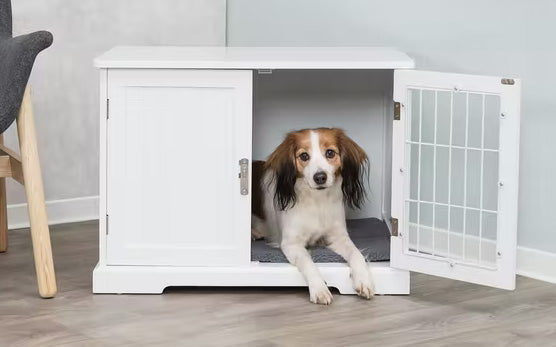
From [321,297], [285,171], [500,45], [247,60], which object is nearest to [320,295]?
[321,297]

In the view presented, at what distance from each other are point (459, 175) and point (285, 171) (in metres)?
0.60

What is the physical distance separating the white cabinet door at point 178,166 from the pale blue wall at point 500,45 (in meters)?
0.76

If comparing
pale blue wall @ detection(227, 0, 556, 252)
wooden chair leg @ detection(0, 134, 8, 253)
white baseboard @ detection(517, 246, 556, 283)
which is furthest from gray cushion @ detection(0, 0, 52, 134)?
white baseboard @ detection(517, 246, 556, 283)

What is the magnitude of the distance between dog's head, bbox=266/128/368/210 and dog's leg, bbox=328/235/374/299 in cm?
12

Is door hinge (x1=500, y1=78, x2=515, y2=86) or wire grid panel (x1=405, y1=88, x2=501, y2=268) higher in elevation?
door hinge (x1=500, y1=78, x2=515, y2=86)

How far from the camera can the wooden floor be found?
92.7 inches

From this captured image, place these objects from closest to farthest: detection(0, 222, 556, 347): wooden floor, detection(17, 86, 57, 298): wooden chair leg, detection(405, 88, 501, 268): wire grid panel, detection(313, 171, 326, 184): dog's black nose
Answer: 1. detection(0, 222, 556, 347): wooden floor
2. detection(17, 86, 57, 298): wooden chair leg
3. detection(313, 171, 326, 184): dog's black nose
4. detection(405, 88, 501, 268): wire grid panel

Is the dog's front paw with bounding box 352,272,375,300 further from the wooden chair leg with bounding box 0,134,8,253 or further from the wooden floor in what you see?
the wooden chair leg with bounding box 0,134,8,253

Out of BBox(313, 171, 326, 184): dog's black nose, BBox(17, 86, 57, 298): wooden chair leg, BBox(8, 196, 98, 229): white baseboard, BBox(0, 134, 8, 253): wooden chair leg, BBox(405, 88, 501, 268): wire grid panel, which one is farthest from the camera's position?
BBox(8, 196, 98, 229): white baseboard

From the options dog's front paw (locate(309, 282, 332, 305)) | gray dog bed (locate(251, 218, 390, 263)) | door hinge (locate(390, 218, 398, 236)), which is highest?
door hinge (locate(390, 218, 398, 236))

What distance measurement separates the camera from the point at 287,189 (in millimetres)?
2834

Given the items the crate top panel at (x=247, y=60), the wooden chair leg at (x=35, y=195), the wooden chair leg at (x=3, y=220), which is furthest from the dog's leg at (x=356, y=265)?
the wooden chair leg at (x=3, y=220)

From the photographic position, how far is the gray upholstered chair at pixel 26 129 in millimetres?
2551

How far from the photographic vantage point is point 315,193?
2861mm
